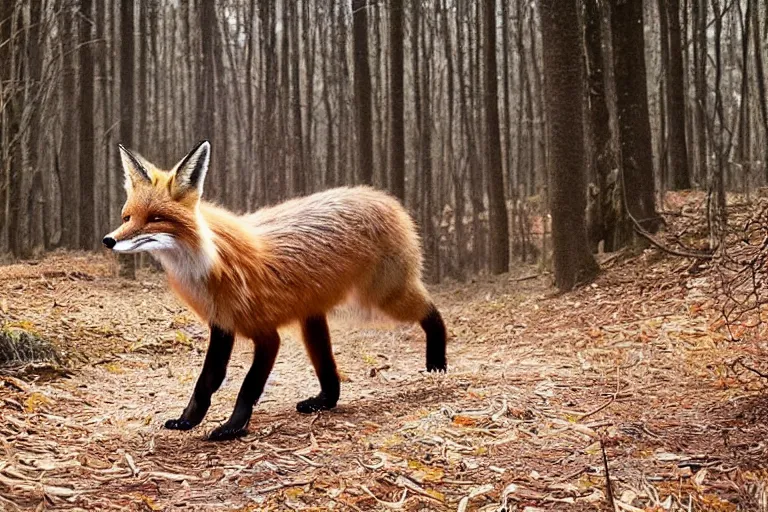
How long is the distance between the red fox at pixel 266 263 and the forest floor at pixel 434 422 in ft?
0.99

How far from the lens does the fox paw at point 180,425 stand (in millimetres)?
3766

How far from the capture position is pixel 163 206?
342cm

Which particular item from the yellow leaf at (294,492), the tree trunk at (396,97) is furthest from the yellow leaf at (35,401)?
the tree trunk at (396,97)

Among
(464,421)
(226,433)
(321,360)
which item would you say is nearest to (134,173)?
(226,433)

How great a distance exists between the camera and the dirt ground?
2582mm

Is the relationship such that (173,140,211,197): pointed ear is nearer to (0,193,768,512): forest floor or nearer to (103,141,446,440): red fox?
(103,141,446,440): red fox

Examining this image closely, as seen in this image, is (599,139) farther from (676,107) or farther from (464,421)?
(464,421)

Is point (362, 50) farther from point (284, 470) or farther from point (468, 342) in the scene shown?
point (284, 470)

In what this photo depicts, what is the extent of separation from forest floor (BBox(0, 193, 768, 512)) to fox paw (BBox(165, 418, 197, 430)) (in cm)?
5

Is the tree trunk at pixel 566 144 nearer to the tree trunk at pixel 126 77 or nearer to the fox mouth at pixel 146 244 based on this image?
the fox mouth at pixel 146 244

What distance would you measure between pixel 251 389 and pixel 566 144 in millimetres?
5320

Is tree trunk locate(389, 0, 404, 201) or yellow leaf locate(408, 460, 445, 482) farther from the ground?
tree trunk locate(389, 0, 404, 201)

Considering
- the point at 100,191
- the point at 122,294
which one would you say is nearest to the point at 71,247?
the point at 100,191

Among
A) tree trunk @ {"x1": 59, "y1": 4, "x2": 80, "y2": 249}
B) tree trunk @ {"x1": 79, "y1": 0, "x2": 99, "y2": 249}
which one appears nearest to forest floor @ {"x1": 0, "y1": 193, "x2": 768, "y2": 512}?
tree trunk @ {"x1": 79, "y1": 0, "x2": 99, "y2": 249}
